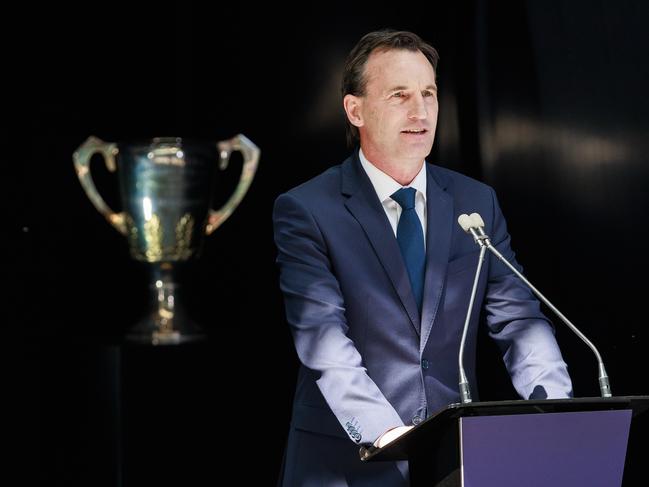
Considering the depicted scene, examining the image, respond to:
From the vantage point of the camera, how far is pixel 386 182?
81.4 inches

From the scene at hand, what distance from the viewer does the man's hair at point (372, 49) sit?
2.08 metres

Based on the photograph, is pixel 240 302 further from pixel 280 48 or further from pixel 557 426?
pixel 557 426

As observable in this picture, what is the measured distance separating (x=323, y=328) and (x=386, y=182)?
0.33 metres

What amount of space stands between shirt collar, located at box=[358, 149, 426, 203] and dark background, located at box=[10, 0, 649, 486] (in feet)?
1.46

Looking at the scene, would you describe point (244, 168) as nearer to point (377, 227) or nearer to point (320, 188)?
point (320, 188)

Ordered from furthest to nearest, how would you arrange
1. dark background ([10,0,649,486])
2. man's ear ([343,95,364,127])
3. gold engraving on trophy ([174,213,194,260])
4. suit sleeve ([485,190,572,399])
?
gold engraving on trophy ([174,213,194,260]) → dark background ([10,0,649,486]) → man's ear ([343,95,364,127]) → suit sleeve ([485,190,572,399])

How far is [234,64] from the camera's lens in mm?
2887

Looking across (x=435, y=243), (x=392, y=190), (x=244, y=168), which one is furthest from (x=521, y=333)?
(x=244, y=168)

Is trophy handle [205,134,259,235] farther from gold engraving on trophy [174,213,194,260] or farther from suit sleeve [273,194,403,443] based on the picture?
suit sleeve [273,194,403,443]

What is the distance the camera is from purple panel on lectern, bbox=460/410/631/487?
4.97 feet

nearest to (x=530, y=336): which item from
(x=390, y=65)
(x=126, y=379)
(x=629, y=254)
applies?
(x=629, y=254)

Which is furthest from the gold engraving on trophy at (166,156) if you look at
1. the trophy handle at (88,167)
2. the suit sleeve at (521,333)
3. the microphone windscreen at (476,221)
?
the microphone windscreen at (476,221)

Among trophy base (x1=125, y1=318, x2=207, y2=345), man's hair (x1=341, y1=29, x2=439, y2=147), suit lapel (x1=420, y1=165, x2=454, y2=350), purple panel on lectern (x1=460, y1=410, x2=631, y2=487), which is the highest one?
man's hair (x1=341, y1=29, x2=439, y2=147)

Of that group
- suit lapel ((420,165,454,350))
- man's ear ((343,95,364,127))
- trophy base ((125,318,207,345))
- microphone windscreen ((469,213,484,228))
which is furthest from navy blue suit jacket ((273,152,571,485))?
trophy base ((125,318,207,345))
